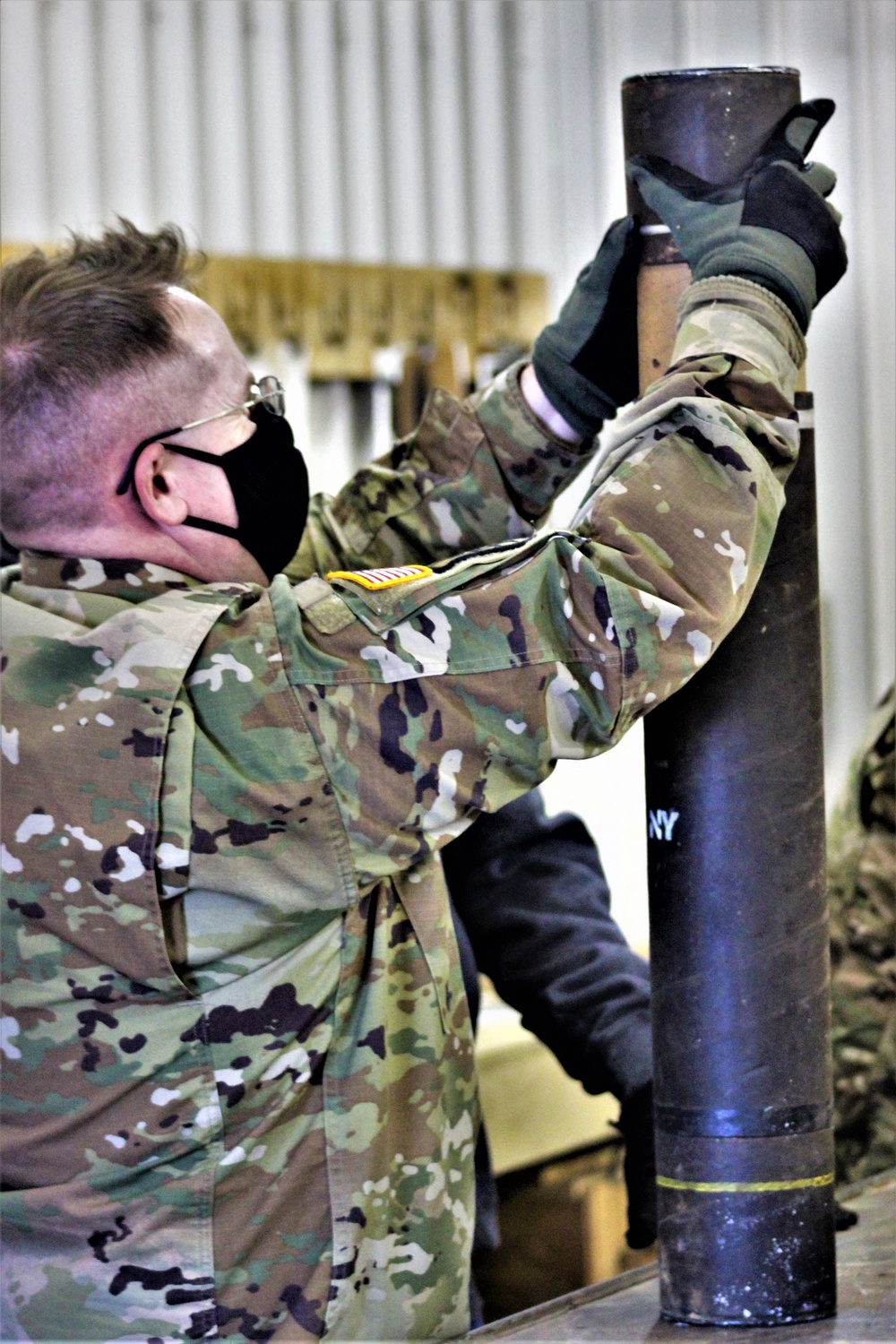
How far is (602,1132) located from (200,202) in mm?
1813

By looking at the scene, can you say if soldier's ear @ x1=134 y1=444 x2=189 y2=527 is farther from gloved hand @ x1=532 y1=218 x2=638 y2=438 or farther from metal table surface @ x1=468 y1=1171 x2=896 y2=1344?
metal table surface @ x1=468 y1=1171 x2=896 y2=1344

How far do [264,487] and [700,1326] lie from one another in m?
0.70

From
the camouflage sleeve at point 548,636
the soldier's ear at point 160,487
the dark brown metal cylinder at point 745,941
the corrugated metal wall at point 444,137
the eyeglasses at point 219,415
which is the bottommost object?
the dark brown metal cylinder at point 745,941

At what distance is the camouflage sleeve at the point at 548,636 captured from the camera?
1.01m

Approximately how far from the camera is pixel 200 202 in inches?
113

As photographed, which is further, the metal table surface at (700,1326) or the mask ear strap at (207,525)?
the mask ear strap at (207,525)

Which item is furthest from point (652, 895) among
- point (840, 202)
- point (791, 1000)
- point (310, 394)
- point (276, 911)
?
point (840, 202)

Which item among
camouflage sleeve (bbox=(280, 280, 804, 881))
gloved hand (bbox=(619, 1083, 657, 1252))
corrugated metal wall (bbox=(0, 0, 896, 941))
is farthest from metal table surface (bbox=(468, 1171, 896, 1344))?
corrugated metal wall (bbox=(0, 0, 896, 941))

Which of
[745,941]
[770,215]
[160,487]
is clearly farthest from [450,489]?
[745,941]

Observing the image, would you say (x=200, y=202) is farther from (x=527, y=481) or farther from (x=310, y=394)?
(x=527, y=481)

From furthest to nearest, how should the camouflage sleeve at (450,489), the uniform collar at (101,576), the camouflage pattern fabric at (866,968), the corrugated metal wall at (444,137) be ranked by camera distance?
1. the corrugated metal wall at (444,137)
2. the camouflage pattern fabric at (866,968)
3. the camouflage sleeve at (450,489)
4. the uniform collar at (101,576)

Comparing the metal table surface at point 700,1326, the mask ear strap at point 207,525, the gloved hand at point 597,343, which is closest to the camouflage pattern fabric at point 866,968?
the metal table surface at point 700,1326

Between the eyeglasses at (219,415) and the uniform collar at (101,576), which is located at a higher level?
the eyeglasses at (219,415)

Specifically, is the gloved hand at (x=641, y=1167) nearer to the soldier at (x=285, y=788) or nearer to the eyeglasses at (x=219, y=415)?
the soldier at (x=285, y=788)
